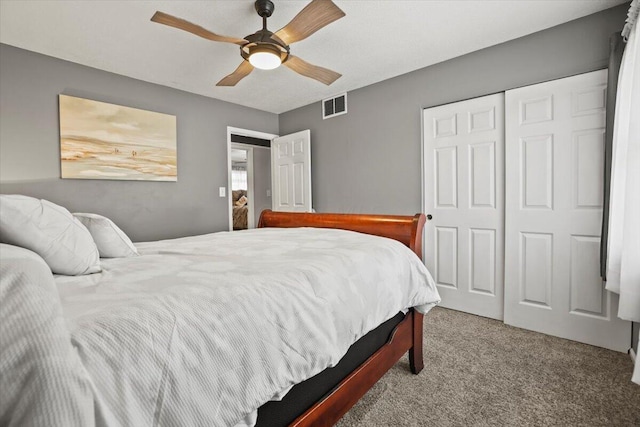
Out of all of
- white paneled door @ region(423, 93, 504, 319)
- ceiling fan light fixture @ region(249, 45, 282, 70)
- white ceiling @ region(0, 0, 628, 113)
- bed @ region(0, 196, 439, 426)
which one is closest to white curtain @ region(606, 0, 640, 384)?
white ceiling @ region(0, 0, 628, 113)

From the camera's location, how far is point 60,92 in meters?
2.88

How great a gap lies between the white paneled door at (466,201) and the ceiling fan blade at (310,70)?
1.21 meters

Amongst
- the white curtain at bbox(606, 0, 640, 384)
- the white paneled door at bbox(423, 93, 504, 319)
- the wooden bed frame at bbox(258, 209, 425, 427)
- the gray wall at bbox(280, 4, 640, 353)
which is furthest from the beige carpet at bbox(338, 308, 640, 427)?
the white paneled door at bbox(423, 93, 504, 319)

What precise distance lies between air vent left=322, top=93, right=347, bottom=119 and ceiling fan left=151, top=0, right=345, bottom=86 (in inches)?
60.0

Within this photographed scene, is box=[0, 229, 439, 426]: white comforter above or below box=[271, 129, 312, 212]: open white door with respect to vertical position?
below

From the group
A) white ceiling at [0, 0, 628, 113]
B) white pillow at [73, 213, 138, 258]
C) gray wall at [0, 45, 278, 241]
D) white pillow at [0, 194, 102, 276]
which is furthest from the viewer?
gray wall at [0, 45, 278, 241]

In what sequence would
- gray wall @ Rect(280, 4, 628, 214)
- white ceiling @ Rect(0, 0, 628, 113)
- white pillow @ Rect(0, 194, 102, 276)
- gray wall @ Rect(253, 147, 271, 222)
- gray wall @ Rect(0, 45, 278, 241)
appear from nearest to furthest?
white pillow @ Rect(0, 194, 102, 276) < white ceiling @ Rect(0, 0, 628, 113) < gray wall @ Rect(280, 4, 628, 214) < gray wall @ Rect(0, 45, 278, 241) < gray wall @ Rect(253, 147, 271, 222)

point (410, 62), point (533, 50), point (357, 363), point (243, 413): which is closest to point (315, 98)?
point (410, 62)

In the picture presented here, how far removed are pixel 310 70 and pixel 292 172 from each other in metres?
2.03

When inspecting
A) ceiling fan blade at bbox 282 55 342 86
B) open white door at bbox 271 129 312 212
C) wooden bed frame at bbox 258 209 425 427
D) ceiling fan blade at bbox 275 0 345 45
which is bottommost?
wooden bed frame at bbox 258 209 425 427

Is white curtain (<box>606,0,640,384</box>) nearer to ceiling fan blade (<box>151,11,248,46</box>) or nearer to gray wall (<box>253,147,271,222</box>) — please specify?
ceiling fan blade (<box>151,11,248,46</box>)

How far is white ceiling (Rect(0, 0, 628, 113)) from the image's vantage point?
2.16 m

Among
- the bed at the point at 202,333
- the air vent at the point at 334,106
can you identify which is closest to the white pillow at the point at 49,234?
the bed at the point at 202,333

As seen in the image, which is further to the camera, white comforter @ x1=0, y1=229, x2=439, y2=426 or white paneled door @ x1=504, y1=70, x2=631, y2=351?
white paneled door @ x1=504, y1=70, x2=631, y2=351
